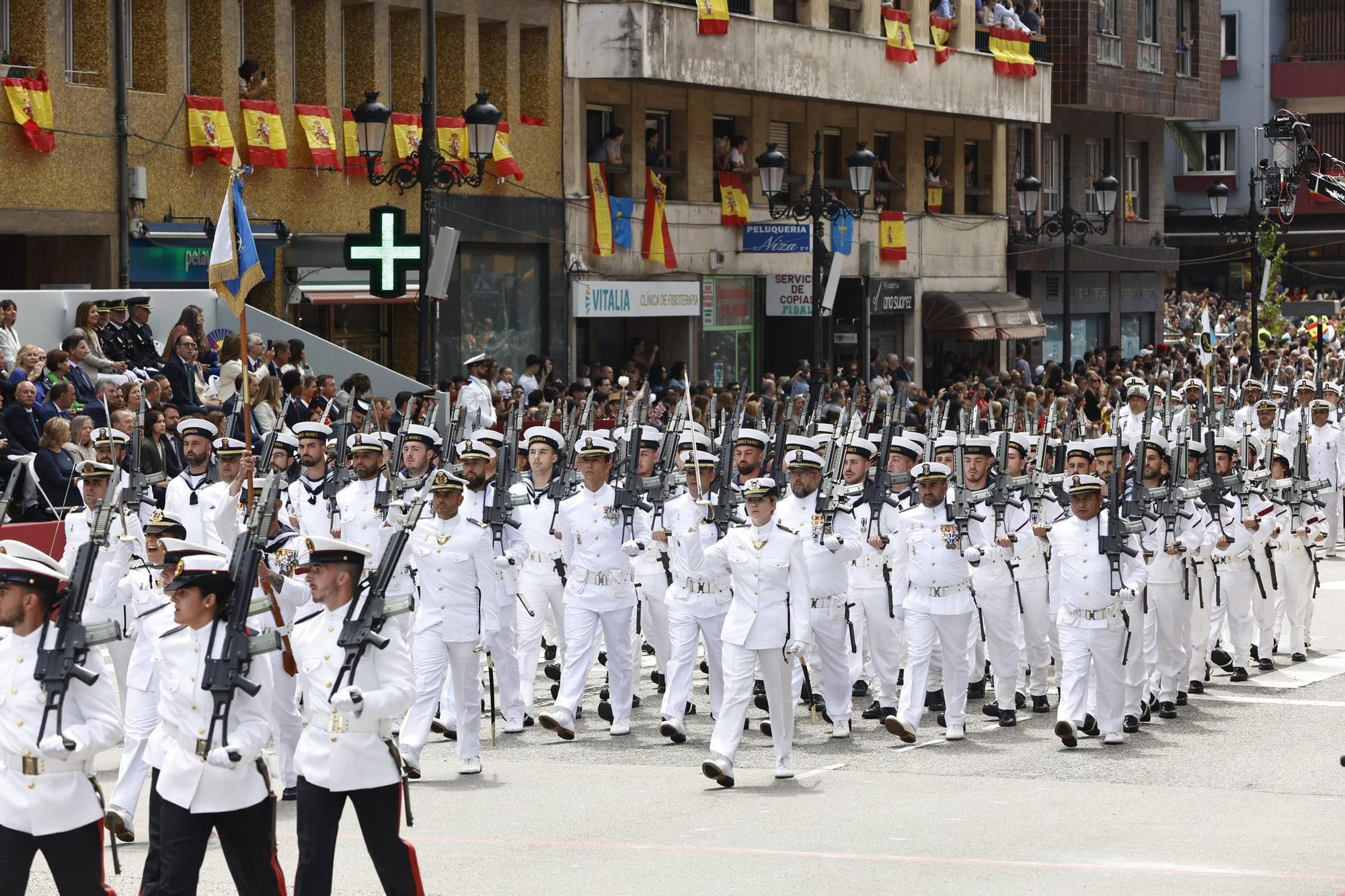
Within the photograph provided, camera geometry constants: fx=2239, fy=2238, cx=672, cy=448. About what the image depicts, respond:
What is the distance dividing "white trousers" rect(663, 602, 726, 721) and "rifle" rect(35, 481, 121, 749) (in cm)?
624

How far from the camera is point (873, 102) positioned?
38.6 meters

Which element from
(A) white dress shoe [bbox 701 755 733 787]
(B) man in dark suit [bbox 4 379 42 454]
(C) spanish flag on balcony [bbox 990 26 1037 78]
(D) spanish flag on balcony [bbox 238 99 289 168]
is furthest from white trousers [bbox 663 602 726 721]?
(C) spanish flag on balcony [bbox 990 26 1037 78]

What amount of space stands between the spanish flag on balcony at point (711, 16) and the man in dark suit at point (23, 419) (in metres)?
17.5

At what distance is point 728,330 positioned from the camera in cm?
3709

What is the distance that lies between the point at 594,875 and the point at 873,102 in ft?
95.8

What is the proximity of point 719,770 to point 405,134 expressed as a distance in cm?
1820

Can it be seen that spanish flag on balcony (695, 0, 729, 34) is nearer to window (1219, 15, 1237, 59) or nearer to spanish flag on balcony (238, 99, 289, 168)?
spanish flag on balcony (238, 99, 289, 168)

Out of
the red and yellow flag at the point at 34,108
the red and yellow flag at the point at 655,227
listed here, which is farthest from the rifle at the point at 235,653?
the red and yellow flag at the point at 655,227

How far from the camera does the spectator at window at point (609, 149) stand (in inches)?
1334

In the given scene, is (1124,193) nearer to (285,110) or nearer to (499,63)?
(499,63)

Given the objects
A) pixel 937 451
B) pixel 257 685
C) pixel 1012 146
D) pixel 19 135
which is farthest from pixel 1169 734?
pixel 1012 146

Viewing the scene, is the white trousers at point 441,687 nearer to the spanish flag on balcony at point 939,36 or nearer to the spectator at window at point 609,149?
the spectator at window at point 609,149

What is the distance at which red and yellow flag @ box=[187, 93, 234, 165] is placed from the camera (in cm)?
2666

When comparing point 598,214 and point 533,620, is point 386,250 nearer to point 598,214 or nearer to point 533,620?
point 533,620
